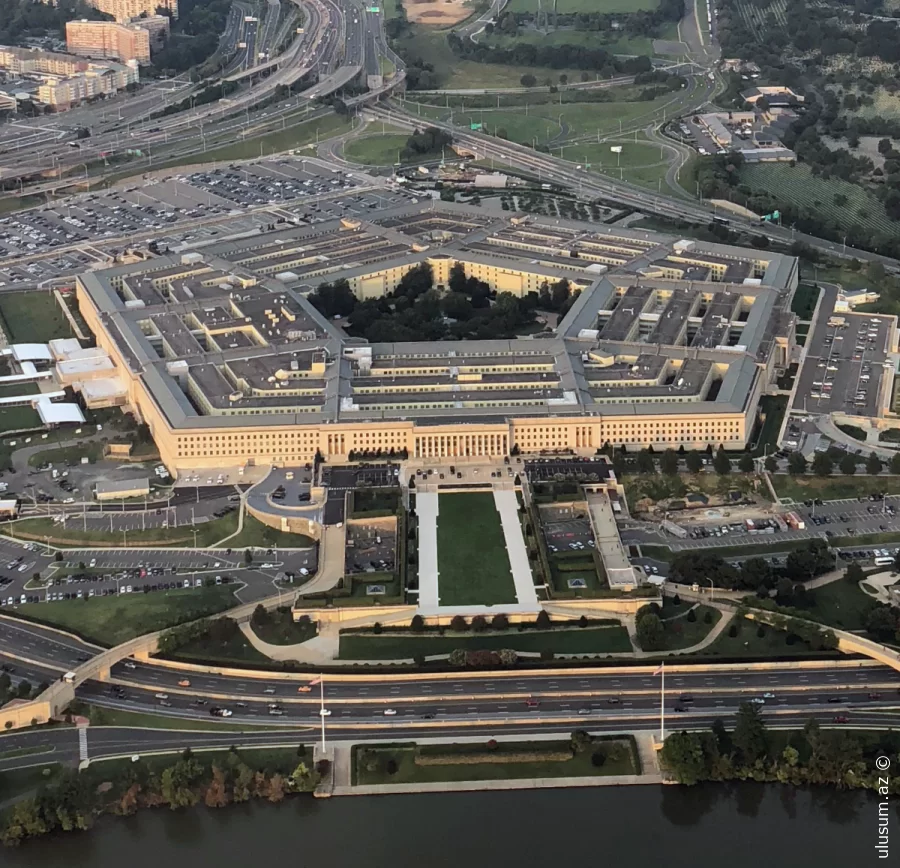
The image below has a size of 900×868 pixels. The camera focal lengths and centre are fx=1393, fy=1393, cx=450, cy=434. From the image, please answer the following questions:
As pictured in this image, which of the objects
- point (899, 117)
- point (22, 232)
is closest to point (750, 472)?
point (22, 232)

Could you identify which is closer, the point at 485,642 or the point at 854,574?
the point at 485,642

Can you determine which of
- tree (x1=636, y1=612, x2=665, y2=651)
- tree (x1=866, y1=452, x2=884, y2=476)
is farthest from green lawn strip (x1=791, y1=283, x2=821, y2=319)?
tree (x1=636, y1=612, x2=665, y2=651)

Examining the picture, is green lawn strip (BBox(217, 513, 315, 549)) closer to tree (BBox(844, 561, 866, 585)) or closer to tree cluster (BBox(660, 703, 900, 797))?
tree cluster (BBox(660, 703, 900, 797))

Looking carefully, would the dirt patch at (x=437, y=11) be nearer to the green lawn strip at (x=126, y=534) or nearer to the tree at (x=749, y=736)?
the green lawn strip at (x=126, y=534)

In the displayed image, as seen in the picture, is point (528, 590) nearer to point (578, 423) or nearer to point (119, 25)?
point (578, 423)

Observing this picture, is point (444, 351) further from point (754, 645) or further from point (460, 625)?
point (754, 645)

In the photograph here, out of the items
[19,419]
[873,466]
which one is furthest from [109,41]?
[873,466]

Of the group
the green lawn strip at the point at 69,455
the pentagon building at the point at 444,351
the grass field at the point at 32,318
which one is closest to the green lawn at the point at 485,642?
the pentagon building at the point at 444,351
